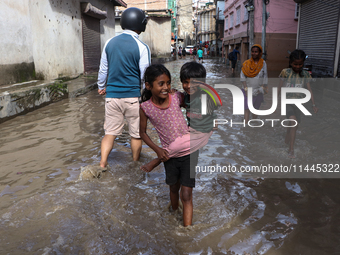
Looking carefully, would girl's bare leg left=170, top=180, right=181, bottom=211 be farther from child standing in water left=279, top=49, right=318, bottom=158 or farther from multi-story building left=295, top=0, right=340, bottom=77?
multi-story building left=295, top=0, right=340, bottom=77

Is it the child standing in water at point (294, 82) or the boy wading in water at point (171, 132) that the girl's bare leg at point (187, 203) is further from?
the child standing in water at point (294, 82)

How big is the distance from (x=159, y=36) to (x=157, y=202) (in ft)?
105

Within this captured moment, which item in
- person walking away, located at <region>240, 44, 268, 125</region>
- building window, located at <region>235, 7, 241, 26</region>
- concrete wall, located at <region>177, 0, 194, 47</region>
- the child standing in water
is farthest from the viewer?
concrete wall, located at <region>177, 0, 194, 47</region>

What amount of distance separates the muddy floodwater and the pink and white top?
0.83 m

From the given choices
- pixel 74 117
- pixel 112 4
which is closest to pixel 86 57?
pixel 112 4

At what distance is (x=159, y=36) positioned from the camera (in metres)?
33.6

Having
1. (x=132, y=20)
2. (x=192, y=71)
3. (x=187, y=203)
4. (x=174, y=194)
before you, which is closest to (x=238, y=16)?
(x=132, y=20)

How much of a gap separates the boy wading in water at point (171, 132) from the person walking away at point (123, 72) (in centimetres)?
121

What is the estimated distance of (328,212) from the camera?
3.04 metres

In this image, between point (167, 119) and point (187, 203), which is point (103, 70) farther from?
point (187, 203)

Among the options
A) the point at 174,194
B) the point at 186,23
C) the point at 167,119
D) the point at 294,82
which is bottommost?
the point at 174,194

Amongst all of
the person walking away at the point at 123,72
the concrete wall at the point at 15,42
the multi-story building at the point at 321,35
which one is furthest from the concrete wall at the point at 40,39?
the multi-story building at the point at 321,35

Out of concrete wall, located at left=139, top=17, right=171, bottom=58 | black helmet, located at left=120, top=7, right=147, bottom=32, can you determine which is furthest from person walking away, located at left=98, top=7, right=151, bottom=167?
concrete wall, located at left=139, top=17, right=171, bottom=58

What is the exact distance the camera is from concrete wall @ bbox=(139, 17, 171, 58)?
31.4 meters
